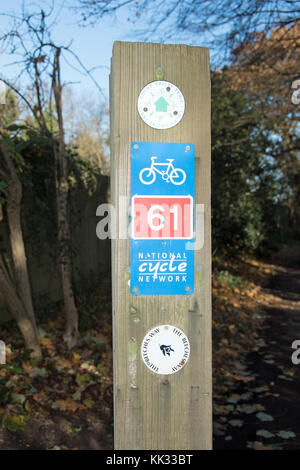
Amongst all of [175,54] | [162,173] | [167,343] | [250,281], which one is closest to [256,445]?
[167,343]

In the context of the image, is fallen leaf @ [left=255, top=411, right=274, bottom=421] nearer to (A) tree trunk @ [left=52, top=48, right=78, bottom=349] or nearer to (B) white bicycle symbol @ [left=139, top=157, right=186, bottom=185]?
(A) tree trunk @ [left=52, top=48, right=78, bottom=349]

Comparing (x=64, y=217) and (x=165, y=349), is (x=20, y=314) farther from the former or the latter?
(x=165, y=349)

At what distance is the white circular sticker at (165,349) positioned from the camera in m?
1.89

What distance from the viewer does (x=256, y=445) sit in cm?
372

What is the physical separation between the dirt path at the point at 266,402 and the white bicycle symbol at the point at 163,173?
106 inches

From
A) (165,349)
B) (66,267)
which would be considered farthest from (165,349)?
(66,267)

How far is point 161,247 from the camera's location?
1888 mm

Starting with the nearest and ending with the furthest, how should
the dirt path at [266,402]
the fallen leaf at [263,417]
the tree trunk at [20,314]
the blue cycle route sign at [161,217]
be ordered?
the blue cycle route sign at [161,217], the dirt path at [266,402], the fallen leaf at [263,417], the tree trunk at [20,314]

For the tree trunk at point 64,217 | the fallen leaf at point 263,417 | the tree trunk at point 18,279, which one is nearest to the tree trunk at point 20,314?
the tree trunk at point 18,279

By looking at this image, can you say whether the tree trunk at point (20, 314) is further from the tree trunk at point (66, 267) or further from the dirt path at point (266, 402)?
the dirt path at point (266, 402)

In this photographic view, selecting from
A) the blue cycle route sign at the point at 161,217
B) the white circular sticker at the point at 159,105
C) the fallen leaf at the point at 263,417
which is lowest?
the fallen leaf at the point at 263,417

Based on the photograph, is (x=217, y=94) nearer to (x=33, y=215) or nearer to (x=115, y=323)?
(x=33, y=215)

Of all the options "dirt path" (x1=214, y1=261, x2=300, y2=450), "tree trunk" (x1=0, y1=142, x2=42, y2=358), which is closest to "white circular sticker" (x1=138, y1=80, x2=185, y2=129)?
"dirt path" (x1=214, y1=261, x2=300, y2=450)

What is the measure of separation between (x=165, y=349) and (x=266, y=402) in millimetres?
3148
